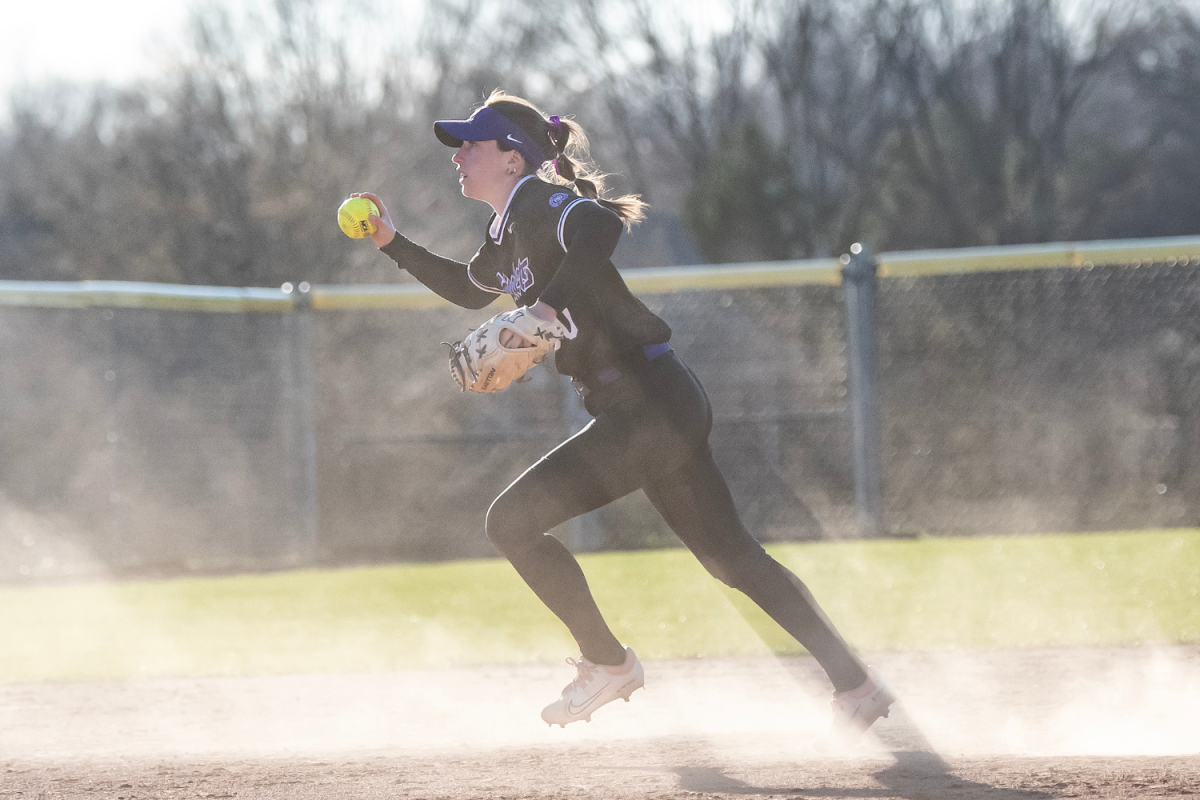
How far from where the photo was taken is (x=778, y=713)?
4266mm

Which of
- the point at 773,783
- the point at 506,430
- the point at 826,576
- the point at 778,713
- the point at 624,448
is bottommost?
the point at 773,783

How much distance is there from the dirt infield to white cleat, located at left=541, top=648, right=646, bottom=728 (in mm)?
123

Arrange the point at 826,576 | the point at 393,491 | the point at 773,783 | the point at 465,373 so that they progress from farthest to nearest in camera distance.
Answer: the point at 393,491 → the point at 826,576 → the point at 465,373 → the point at 773,783

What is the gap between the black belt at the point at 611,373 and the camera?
359cm

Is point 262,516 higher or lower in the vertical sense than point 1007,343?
lower

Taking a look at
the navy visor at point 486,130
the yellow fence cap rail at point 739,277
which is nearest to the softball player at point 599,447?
the navy visor at point 486,130

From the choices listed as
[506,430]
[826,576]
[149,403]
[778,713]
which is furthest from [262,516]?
[778,713]

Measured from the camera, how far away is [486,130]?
3.76 meters

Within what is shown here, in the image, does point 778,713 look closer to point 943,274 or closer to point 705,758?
point 705,758

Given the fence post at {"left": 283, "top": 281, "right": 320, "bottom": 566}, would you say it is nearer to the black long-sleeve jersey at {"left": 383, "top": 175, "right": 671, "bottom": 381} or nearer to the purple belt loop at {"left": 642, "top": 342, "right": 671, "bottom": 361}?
the black long-sleeve jersey at {"left": 383, "top": 175, "right": 671, "bottom": 381}

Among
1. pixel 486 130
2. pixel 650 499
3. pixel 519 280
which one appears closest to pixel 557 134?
pixel 486 130

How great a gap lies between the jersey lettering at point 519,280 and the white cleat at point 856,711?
1.44 meters

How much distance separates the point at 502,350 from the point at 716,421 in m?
6.95

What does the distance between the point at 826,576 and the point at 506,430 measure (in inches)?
140
